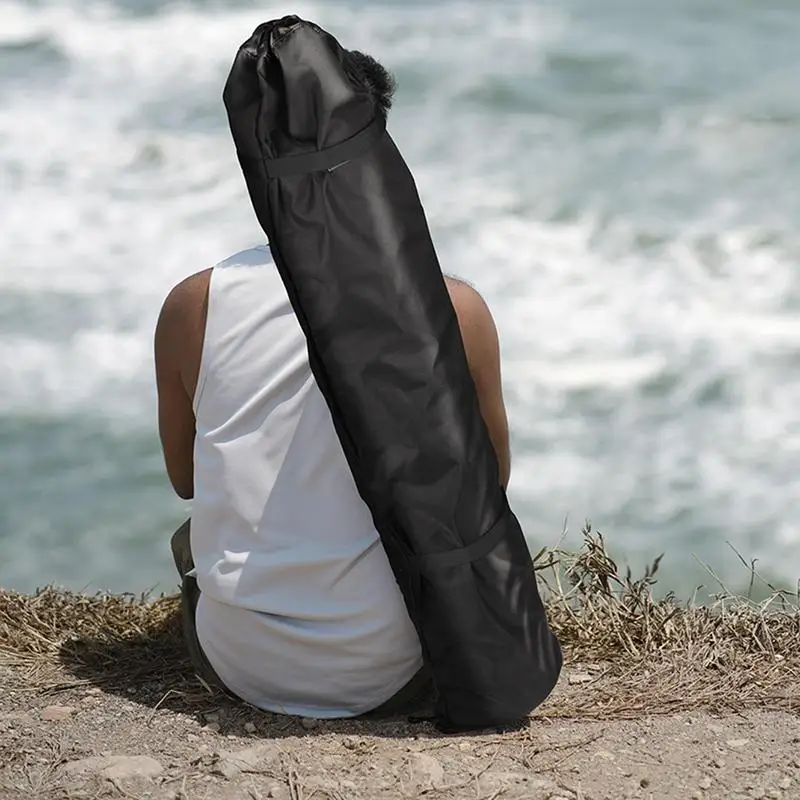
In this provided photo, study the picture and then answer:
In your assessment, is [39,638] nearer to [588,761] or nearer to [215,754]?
[215,754]

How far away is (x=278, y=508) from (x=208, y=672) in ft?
1.57

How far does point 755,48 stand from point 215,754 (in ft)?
31.0

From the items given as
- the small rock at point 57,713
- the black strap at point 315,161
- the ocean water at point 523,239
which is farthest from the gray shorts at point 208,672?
the ocean water at point 523,239

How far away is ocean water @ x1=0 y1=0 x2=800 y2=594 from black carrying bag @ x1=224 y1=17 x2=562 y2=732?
140 inches

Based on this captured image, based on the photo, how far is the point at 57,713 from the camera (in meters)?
2.77

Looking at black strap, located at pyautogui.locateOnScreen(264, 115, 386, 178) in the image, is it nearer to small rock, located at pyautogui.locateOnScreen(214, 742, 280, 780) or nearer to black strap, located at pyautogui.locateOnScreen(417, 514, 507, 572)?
black strap, located at pyautogui.locateOnScreen(417, 514, 507, 572)

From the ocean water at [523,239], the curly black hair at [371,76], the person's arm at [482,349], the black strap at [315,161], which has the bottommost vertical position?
the ocean water at [523,239]

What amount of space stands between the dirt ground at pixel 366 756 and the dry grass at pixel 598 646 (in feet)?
0.30

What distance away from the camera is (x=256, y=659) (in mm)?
2648

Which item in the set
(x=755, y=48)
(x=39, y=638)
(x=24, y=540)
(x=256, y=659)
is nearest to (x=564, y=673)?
(x=256, y=659)

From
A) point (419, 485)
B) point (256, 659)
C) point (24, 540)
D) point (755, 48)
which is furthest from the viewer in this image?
point (755, 48)

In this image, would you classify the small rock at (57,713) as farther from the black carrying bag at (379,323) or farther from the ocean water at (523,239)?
the ocean water at (523,239)

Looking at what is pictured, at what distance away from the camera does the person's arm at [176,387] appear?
2.54m

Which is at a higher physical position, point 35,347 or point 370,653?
point 370,653
